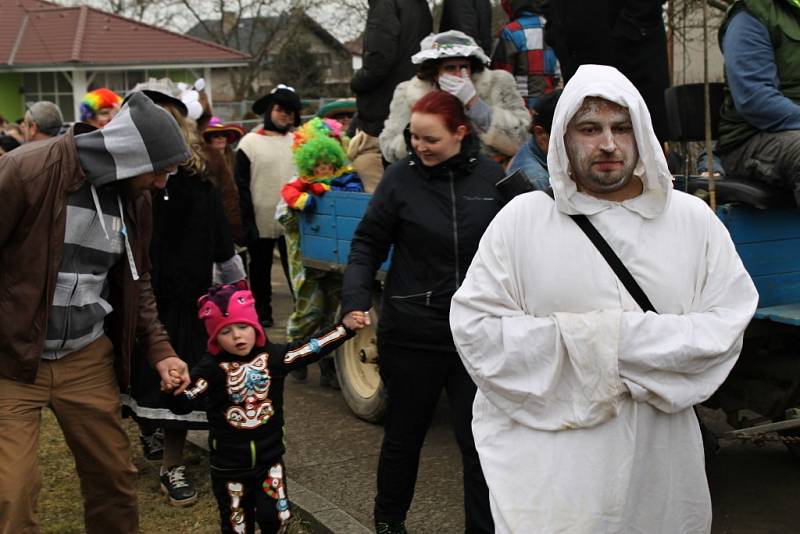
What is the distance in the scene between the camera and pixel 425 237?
4711 mm

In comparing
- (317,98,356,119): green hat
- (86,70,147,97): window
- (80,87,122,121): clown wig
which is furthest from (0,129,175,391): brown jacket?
(86,70,147,97): window

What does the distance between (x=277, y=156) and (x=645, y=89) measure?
501 cm

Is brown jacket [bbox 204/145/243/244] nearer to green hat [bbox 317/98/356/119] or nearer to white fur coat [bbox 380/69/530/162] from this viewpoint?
green hat [bbox 317/98/356/119]

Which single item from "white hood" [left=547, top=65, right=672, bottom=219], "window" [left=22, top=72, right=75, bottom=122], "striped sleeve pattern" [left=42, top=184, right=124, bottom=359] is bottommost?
"striped sleeve pattern" [left=42, top=184, right=124, bottom=359]

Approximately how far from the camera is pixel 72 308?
428 centimetres

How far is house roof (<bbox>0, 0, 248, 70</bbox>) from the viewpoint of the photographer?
134 ft

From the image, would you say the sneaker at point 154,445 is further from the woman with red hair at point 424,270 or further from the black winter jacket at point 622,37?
the black winter jacket at point 622,37

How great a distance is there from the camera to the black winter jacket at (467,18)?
7.28m

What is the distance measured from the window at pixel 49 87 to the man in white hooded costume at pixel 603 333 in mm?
41225

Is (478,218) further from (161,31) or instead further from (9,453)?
(161,31)

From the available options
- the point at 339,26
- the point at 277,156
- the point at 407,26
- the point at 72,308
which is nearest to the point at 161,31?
the point at 339,26

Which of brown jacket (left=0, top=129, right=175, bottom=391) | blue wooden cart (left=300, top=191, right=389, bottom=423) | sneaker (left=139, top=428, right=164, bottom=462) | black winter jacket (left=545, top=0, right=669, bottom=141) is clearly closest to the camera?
brown jacket (left=0, top=129, right=175, bottom=391)

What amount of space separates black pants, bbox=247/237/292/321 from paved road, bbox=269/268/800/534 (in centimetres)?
282

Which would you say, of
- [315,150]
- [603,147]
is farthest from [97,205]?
[315,150]
